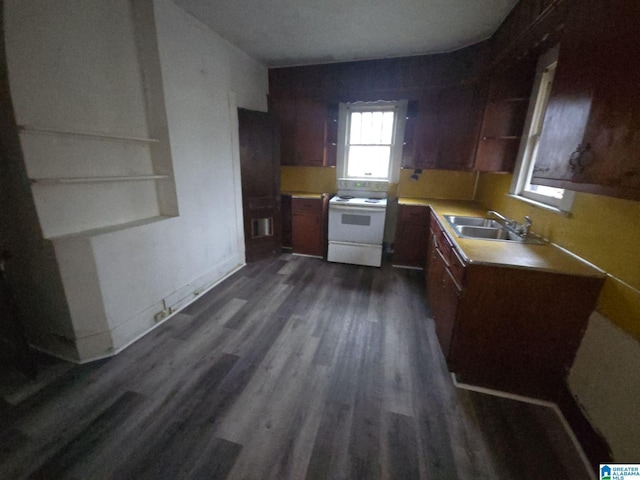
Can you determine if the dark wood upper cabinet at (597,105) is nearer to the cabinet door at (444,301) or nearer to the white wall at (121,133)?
the cabinet door at (444,301)

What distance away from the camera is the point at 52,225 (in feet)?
5.51

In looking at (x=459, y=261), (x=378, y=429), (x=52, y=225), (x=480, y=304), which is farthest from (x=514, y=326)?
(x=52, y=225)

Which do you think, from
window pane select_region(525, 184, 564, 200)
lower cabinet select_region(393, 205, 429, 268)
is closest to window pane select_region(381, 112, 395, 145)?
lower cabinet select_region(393, 205, 429, 268)

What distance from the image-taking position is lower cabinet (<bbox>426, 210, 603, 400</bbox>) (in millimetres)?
1472

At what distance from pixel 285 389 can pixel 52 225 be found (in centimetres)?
185

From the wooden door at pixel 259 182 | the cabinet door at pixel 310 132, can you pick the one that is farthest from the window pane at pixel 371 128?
the wooden door at pixel 259 182

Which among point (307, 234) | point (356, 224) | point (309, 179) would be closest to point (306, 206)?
point (307, 234)

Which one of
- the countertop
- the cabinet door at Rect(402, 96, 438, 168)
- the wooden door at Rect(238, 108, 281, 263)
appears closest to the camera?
the countertop

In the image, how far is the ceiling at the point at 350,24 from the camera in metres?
2.16

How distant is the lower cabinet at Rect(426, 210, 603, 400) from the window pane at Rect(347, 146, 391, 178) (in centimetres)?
240

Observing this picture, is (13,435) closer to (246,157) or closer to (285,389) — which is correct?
(285,389)

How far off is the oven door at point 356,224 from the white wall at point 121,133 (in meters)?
1.57

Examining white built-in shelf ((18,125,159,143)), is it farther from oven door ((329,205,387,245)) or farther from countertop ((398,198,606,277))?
countertop ((398,198,606,277))

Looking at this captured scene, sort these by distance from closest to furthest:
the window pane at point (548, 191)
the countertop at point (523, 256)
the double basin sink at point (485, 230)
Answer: the countertop at point (523, 256)
the window pane at point (548, 191)
the double basin sink at point (485, 230)
